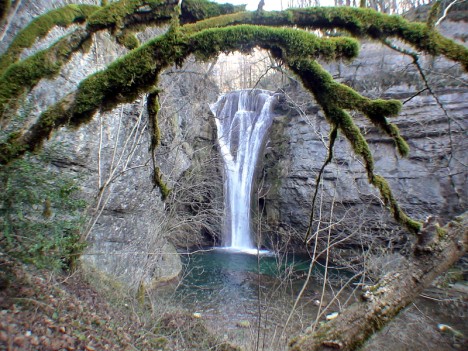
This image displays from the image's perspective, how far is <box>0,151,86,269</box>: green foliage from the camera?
10.6 ft

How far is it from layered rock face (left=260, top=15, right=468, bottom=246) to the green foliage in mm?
6592

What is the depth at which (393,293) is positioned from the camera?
1883 mm

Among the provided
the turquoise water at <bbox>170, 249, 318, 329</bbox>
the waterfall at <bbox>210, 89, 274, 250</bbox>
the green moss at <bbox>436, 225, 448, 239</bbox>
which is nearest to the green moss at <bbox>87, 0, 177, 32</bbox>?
the green moss at <bbox>436, 225, 448, 239</bbox>

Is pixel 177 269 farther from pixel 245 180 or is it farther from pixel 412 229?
pixel 412 229

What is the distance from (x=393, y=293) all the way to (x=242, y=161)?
1527 cm

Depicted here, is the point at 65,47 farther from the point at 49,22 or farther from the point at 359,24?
the point at 359,24

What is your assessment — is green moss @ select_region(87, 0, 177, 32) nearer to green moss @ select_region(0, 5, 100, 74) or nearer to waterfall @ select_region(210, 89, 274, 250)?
green moss @ select_region(0, 5, 100, 74)

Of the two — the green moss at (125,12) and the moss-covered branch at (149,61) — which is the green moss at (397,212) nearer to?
the moss-covered branch at (149,61)

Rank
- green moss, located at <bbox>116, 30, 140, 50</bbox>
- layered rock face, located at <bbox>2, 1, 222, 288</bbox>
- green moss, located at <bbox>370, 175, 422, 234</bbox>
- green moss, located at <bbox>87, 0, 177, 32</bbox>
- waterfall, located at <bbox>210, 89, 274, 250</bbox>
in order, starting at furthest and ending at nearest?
waterfall, located at <bbox>210, 89, 274, 250</bbox> → layered rock face, located at <bbox>2, 1, 222, 288</bbox> → green moss, located at <bbox>116, 30, 140, 50</bbox> → green moss, located at <bbox>87, 0, 177, 32</bbox> → green moss, located at <bbox>370, 175, 422, 234</bbox>

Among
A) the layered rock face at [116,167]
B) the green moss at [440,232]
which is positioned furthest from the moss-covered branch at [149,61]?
the layered rock face at [116,167]

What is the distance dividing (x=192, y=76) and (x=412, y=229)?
974 centimetres

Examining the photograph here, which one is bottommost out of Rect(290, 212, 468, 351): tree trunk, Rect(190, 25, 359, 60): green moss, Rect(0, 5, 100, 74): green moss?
Rect(290, 212, 468, 351): tree trunk

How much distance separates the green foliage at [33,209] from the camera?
323 centimetres

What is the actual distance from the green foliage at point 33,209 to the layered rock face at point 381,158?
6592 millimetres
